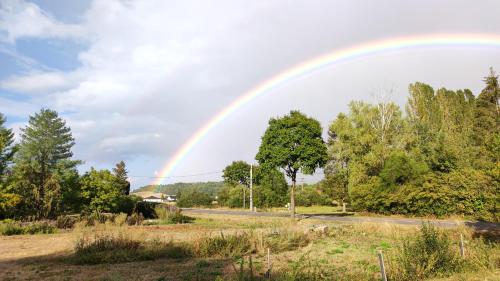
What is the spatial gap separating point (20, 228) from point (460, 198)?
118ft

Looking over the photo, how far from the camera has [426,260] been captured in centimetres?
1128

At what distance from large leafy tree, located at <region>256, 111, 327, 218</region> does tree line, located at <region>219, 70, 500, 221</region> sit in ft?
0.32

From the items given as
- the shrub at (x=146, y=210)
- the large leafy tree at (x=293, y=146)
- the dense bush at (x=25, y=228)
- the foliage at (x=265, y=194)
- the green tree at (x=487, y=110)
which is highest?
the green tree at (x=487, y=110)

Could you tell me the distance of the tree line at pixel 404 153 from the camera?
3478cm

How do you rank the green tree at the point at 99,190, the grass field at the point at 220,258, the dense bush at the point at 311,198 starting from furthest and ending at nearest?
the dense bush at the point at 311,198
the green tree at the point at 99,190
the grass field at the point at 220,258

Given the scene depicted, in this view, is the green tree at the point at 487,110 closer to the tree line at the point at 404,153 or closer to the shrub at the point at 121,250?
the tree line at the point at 404,153

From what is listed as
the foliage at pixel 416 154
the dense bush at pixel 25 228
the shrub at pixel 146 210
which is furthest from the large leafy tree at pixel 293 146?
the dense bush at pixel 25 228

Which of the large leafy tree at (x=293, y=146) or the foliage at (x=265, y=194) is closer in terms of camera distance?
the large leafy tree at (x=293, y=146)

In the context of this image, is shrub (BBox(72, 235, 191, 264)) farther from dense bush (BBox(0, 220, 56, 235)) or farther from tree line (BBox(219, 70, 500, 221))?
tree line (BBox(219, 70, 500, 221))

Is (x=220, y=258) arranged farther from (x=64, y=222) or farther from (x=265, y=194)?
(x=265, y=194)

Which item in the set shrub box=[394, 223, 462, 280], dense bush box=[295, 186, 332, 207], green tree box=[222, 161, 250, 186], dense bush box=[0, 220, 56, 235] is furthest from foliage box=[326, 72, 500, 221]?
green tree box=[222, 161, 250, 186]

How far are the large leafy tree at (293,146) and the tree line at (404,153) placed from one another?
10 cm

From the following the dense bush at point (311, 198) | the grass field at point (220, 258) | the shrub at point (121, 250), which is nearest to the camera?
the grass field at point (220, 258)

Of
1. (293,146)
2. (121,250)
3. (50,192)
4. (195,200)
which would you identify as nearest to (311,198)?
(195,200)
